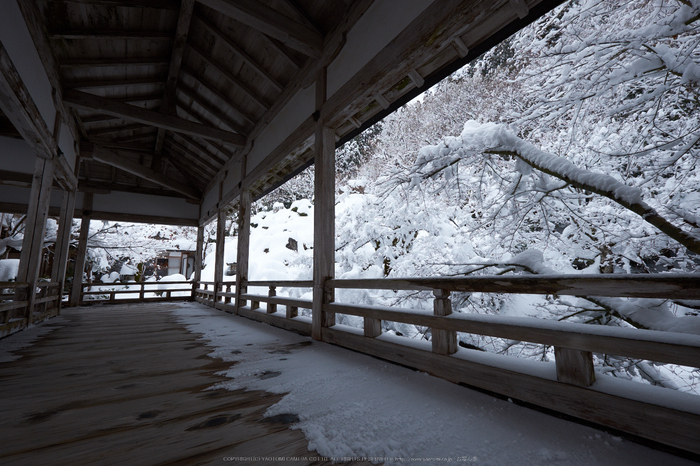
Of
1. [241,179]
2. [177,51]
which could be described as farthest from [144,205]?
[177,51]

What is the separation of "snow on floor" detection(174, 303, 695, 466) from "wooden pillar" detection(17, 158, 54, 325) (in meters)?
4.12

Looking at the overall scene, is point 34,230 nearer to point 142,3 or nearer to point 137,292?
point 142,3

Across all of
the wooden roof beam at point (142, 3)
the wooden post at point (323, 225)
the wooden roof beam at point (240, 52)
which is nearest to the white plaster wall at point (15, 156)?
the wooden roof beam at point (142, 3)

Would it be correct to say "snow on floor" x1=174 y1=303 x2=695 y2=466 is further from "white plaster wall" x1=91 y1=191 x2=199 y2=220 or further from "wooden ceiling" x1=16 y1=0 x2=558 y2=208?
"white plaster wall" x1=91 y1=191 x2=199 y2=220

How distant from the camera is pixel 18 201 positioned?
26.3 feet

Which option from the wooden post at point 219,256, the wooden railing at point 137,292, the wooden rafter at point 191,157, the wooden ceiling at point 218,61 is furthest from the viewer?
the wooden railing at point 137,292

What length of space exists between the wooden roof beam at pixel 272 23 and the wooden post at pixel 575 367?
4.05 metres

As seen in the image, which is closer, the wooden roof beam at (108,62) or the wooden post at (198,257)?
→ the wooden roof beam at (108,62)

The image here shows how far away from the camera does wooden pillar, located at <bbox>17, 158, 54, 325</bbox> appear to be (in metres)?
4.40

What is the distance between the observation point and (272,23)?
3580mm

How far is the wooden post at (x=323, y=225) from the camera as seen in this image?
3744mm

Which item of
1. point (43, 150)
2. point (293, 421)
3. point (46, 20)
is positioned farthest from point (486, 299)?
point (46, 20)

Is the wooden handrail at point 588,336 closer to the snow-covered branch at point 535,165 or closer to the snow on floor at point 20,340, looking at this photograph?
the snow-covered branch at point 535,165

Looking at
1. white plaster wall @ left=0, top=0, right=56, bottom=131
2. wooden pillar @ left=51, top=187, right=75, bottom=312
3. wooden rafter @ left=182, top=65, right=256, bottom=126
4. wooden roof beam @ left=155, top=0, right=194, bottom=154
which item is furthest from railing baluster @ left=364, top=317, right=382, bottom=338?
wooden pillar @ left=51, top=187, right=75, bottom=312
